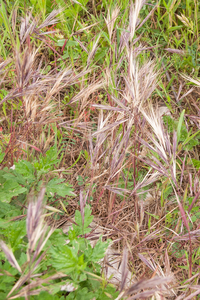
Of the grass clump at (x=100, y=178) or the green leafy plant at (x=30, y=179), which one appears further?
the green leafy plant at (x=30, y=179)

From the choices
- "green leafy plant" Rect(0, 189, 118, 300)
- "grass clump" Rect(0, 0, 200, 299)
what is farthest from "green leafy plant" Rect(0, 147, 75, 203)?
"green leafy plant" Rect(0, 189, 118, 300)

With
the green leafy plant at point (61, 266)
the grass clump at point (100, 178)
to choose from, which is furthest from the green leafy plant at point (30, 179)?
the green leafy plant at point (61, 266)

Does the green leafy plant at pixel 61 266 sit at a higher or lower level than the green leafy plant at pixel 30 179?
lower

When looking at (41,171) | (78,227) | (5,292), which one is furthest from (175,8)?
(5,292)

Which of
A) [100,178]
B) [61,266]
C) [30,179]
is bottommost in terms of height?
[100,178]

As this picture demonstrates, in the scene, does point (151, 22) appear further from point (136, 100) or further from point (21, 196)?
point (21, 196)

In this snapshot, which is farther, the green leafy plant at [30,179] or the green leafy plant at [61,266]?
the green leafy plant at [30,179]

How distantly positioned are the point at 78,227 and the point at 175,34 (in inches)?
82.5

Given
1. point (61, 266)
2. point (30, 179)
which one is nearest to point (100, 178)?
point (30, 179)

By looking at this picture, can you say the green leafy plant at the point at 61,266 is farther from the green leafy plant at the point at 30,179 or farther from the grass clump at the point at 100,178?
the green leafy plant at the point at 30,179

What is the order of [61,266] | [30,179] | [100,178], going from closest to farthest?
[61,266] < [30,179] < [100,178]

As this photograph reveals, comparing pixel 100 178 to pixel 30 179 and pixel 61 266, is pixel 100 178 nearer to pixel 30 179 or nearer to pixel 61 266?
pixel 30 179

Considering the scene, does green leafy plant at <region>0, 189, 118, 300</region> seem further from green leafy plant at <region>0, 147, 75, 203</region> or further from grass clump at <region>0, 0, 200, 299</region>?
green leafy plant at <region>0, 147, 75, 203</region>

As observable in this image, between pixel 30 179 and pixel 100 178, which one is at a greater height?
pixel 30 179
